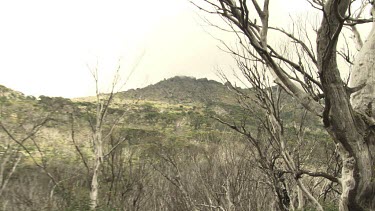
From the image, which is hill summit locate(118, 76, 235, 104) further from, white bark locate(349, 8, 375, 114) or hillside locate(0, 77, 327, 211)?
white bark locate(349, 8, 375, 114)

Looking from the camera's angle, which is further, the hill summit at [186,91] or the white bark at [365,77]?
the hill summit at [186,91]

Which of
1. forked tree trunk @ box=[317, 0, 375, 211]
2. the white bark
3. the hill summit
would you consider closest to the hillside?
the hill summit

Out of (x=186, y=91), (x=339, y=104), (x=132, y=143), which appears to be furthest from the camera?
(x=186, y=91)

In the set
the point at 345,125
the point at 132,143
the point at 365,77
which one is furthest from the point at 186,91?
the point at 345,125

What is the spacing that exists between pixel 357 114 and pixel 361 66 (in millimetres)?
463

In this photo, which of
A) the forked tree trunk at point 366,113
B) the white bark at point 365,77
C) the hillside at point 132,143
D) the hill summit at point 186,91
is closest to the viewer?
the forked tree trunk at point 366,113

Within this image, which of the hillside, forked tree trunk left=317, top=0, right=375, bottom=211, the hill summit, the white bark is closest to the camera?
forked tree trunk left=317, top=0, right=375, bottom=211

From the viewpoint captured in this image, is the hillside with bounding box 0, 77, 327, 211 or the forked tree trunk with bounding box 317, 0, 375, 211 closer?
the forked tree trunk with bounding box 317, 0, 375, 211

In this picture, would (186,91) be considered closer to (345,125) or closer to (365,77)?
(365,77)

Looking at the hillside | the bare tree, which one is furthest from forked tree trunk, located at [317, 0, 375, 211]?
the hillside

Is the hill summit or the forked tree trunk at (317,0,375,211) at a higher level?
the hill summit

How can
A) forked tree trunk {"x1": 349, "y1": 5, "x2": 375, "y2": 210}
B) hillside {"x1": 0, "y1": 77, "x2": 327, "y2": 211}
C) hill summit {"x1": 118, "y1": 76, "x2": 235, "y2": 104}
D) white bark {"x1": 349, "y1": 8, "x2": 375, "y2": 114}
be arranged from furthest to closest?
hill summit {"x1": 118, "y1": 76, "x2": 235, "y2": 104} < hillside {"x1": 0, "y1": 77, "x2": 327, "y2": 211} < white bark {"x1": 349, "y1": 8, "x2": 375, "y2": 114} < forked tree trunk {"x1": 349, "y1": 5, "x2": 375, "y2": 210}

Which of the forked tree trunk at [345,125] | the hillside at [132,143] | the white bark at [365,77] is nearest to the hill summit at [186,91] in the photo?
the hillside at [132,143]

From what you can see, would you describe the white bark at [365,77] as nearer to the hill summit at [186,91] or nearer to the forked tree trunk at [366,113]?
the forked tree trunk at [366,113]
